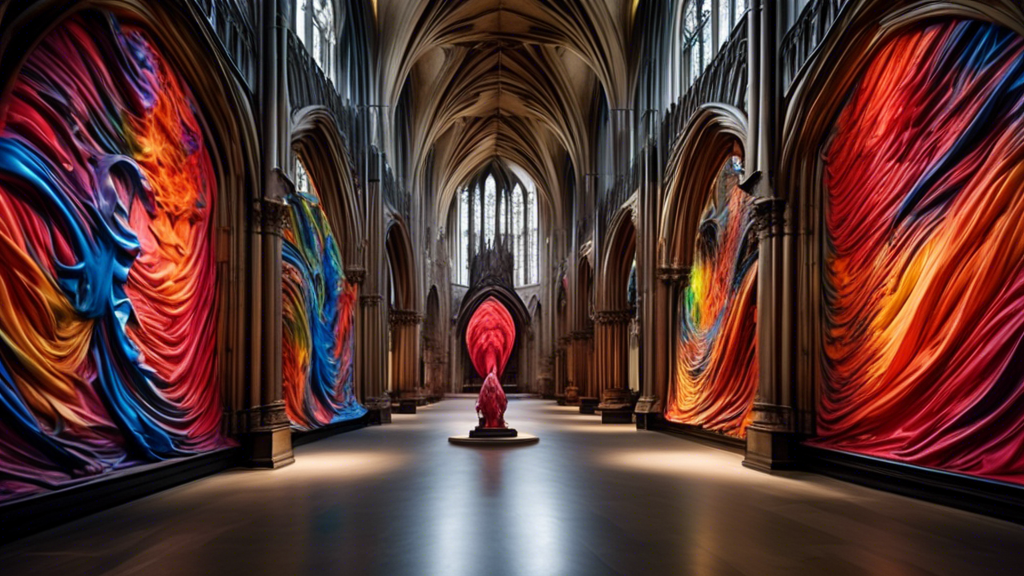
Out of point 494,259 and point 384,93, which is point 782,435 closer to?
point 384,93

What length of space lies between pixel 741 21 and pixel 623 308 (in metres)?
12.1

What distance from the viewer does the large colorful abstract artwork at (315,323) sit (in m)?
12.5

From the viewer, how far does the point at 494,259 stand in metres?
42.8

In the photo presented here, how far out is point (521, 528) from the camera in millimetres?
5527

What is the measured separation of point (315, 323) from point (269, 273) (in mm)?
3746

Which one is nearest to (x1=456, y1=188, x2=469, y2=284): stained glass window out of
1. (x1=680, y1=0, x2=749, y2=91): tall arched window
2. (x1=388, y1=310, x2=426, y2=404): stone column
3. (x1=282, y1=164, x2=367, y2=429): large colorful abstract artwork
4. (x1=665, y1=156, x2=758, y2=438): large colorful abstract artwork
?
(x1=388, y1=310, x2=426, y2=404): stone column

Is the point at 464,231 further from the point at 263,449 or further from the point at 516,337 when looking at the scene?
the point at 263,449

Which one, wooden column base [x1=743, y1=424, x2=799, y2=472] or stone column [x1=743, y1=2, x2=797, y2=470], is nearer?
wooden column base [x1=743, y1=424, x2=799, y2=472]

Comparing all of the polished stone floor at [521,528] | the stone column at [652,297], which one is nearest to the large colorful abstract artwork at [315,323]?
the polished stone floor at [521,528]

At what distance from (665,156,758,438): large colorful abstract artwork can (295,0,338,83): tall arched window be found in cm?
880

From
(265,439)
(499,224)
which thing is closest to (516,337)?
(499,224)

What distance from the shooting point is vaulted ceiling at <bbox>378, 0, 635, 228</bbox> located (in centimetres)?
2031

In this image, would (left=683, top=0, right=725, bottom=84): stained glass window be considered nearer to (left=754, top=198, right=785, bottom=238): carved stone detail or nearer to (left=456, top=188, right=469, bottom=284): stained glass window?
(left=754, top=198, right=785, bottom=238): carved stone detail

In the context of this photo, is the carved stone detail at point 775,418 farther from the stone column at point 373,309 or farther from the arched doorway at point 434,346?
the arched doorway at point 434,346
